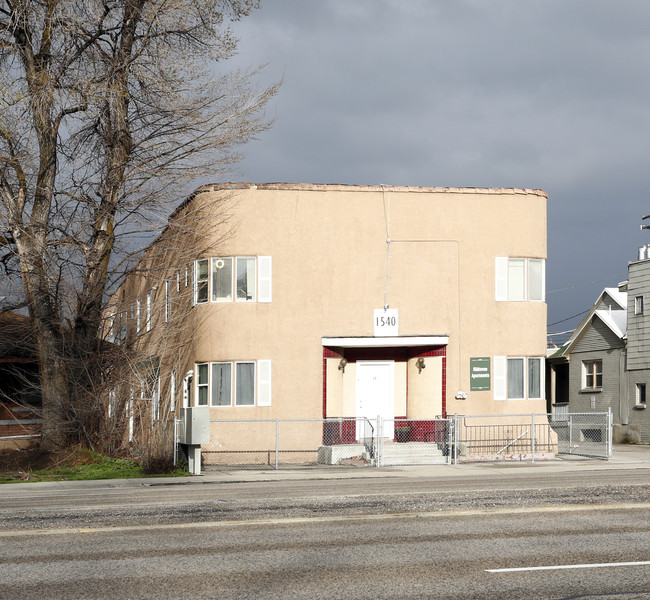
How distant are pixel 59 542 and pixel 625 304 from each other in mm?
35900

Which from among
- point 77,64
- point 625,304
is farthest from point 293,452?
point 625,304

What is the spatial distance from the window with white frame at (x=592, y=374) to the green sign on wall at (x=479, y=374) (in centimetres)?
1643

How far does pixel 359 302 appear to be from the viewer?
2709 cm

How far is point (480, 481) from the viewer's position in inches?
756

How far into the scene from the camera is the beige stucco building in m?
26.8

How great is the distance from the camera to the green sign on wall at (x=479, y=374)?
2733 cm

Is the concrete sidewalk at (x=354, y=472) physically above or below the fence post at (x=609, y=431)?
below

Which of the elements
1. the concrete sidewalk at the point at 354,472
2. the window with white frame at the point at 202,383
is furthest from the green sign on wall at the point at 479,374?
the window with white frame at the point at 202,383

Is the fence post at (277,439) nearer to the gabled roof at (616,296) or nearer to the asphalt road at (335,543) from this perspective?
the asphalt road at (335,543)

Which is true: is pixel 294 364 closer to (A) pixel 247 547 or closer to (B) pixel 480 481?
(B) pixel 480 481

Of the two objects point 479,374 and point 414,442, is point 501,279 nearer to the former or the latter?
point 479,374

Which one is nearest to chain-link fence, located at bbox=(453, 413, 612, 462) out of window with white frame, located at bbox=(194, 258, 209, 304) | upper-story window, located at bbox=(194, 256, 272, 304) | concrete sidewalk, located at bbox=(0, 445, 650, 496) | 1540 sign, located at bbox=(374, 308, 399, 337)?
concrete sidewalk, located at bbox=(0, 445, 650, 496)

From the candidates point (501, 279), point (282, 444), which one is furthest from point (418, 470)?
point (501, 279)

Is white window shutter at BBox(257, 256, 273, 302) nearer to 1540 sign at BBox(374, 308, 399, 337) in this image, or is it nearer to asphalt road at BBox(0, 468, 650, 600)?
1540 sign at BBox(374, 308, 399, 337)
